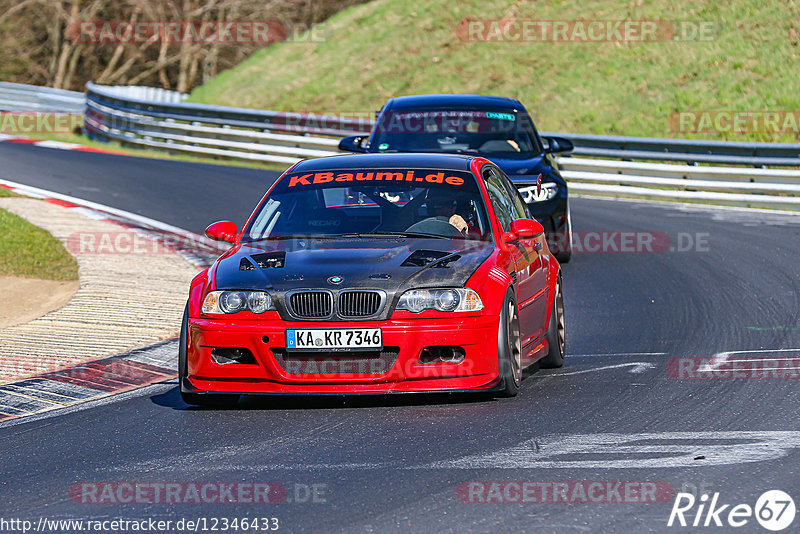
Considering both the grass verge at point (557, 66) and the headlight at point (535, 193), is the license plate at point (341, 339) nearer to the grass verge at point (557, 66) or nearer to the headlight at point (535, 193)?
the headlight at point (535, 193)

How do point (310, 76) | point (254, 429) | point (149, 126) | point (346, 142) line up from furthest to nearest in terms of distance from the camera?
point (310, 76), point (149, 126), point (346, 142), point (254, 429)

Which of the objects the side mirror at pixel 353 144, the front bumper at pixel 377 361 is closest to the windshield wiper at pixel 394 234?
the front bumper at pixel 377 361

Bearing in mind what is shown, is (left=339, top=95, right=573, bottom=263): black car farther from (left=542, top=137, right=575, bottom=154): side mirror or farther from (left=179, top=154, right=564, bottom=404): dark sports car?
(left=179, top=154, right=564, bottom=404): dark sports car

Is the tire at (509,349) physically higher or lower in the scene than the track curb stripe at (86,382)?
higher

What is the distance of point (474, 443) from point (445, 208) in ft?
7.84

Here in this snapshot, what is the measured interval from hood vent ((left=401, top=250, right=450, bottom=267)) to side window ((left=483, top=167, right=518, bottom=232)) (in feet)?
2.87

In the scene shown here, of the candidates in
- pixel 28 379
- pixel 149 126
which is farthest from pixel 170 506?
pixel 149 126

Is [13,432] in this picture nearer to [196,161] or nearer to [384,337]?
[384,337]

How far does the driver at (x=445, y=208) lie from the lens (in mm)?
8328

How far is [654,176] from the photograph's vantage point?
73.2ft

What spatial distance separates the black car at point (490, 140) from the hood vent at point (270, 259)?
5812 mm

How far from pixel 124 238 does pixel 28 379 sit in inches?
266

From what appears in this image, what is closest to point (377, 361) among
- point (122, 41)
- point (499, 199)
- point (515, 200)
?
point (499, 199)

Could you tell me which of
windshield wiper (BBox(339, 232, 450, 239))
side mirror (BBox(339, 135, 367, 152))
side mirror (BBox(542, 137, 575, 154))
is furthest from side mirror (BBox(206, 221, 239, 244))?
side mirror (BBox(542, 137, 575, 154))
